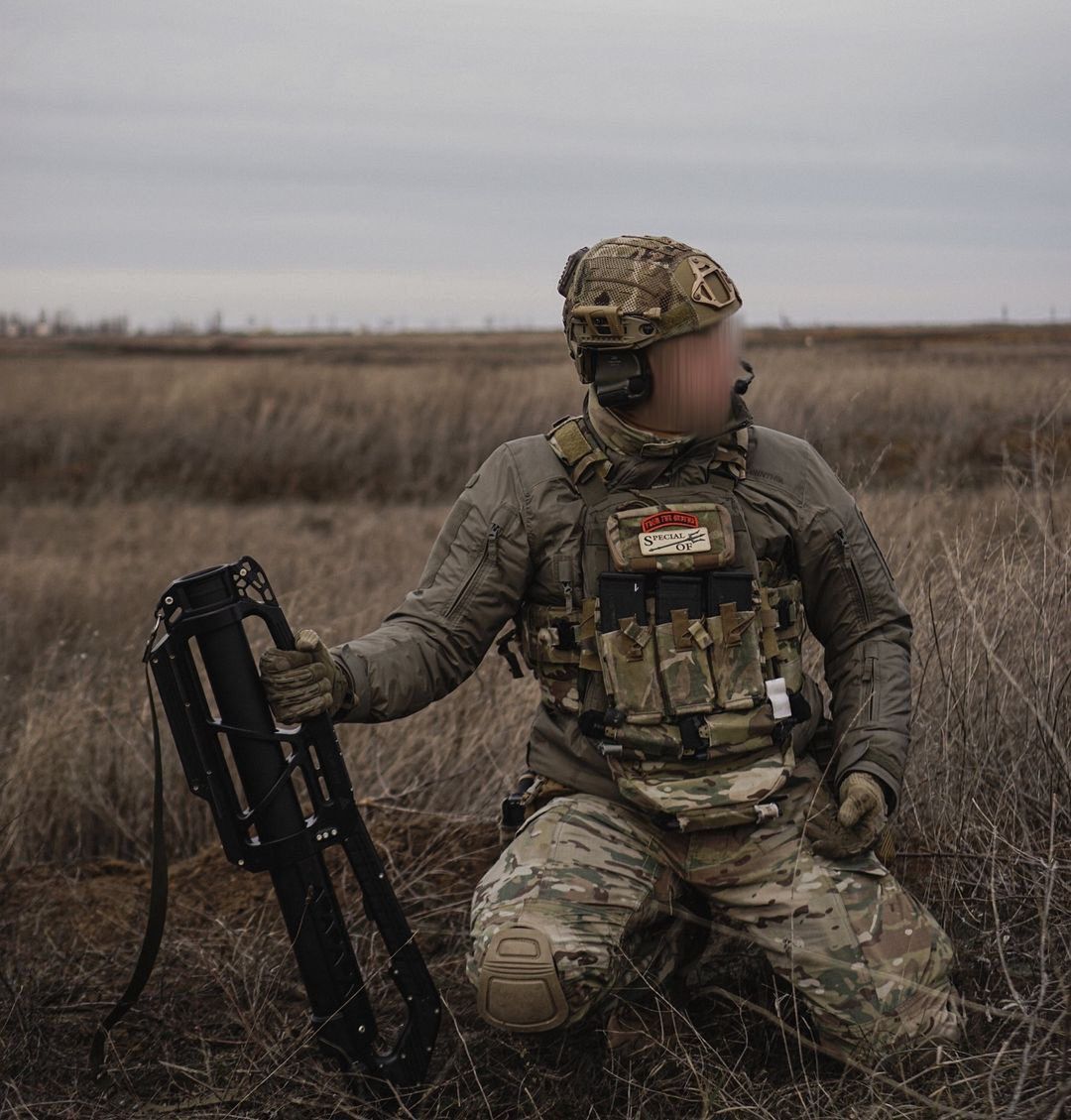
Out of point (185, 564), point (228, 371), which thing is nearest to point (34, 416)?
point (228, 371)

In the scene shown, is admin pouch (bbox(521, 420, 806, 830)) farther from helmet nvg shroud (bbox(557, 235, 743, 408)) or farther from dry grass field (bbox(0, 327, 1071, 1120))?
dry grass field (bbox(0, 327, 1071, 1120))

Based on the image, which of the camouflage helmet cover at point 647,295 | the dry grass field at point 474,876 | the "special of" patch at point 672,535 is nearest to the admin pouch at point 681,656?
the "special of" patch at point 672,535

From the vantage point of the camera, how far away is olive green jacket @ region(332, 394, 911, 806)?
8.79 feet

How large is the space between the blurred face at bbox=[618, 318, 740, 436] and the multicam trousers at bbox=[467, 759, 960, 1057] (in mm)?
804

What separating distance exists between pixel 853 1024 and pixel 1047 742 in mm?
828

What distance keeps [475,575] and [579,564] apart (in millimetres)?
219

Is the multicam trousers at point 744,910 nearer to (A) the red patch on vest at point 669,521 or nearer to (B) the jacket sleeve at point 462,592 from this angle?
(B) the jacket sleeve at point 462,592

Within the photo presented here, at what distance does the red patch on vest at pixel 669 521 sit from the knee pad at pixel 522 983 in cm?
81

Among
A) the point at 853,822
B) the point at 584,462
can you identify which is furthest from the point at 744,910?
the point at 584,462

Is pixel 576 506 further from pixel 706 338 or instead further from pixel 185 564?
pixel 185 564

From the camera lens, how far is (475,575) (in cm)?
271

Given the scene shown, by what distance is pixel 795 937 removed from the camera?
2.57m

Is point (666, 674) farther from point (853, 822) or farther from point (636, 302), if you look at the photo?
point (636, 302)

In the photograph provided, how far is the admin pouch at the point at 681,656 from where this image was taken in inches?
102
